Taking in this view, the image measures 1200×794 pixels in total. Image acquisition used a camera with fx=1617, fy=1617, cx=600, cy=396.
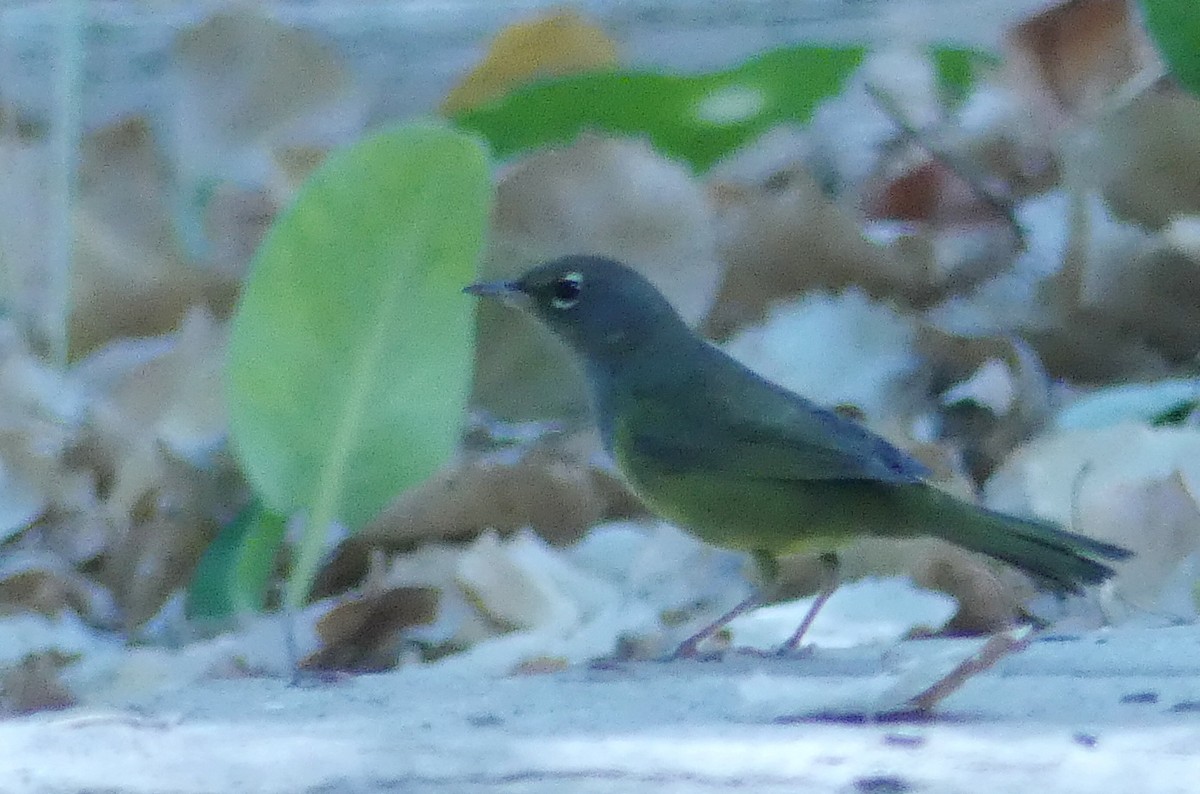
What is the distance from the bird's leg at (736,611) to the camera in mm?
1518

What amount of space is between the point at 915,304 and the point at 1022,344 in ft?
1.00

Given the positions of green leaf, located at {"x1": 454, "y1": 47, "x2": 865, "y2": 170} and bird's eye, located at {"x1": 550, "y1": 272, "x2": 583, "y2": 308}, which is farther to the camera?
green leaf, located at {"x1": 454, "y1": 47, "x2": 865, "y2": 170}

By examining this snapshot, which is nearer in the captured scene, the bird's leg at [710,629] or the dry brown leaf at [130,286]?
the bird's leg at [710,629]

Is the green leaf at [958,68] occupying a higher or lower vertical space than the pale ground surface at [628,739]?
higher

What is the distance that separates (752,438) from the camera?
6.15ft

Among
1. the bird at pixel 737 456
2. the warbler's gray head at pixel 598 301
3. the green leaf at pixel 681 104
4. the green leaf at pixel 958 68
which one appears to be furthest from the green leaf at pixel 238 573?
the green leaf at pixel 958 68

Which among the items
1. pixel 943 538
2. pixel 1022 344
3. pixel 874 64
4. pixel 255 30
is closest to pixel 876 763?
pixel 943 538

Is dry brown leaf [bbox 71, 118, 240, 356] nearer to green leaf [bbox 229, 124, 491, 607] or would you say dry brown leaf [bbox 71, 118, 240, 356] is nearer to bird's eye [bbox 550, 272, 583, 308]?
bird's eye [bbox 550, 272, 583, 308]

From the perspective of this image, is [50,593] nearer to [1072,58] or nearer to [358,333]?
[358,333]

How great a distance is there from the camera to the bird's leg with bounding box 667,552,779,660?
152 centimetres

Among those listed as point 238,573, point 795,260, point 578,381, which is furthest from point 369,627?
point 795,260

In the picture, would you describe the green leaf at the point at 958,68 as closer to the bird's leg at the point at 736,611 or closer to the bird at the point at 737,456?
the bird at the point at 737,456

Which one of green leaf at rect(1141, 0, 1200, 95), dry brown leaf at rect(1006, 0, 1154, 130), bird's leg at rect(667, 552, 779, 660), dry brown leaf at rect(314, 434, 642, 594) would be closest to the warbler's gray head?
dry brown leaf at rect(314, 434, 642, 594)

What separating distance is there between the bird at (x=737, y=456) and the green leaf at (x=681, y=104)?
472 millimetres
